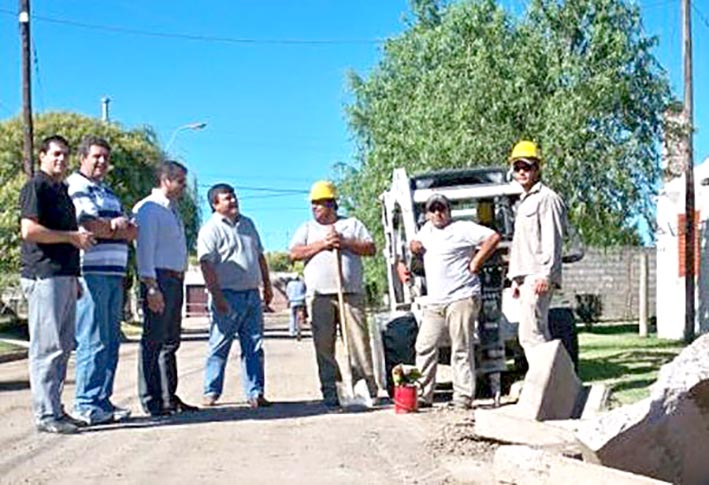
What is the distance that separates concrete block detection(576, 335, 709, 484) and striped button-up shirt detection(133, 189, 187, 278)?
4.42 meters

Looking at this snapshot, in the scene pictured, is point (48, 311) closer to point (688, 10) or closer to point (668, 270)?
point (688, 10)

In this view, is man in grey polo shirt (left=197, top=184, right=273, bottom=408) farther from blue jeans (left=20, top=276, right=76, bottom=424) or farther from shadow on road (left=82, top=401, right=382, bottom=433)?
blue jeans (left=20, top=276, right=76, bottom=424)

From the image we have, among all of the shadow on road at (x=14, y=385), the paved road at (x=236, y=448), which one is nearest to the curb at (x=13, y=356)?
the shadow on road at (x=14, y=385)

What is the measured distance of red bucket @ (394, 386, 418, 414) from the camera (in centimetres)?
941

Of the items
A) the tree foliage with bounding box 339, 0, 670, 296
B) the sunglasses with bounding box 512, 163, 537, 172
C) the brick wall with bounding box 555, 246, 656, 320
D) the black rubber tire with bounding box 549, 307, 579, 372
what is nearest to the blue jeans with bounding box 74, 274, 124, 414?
the sunglasses with bounding box 512, 163, 537, 172

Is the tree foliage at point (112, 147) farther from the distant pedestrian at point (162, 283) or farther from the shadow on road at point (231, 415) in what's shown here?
the distant pedestrian at point (162, 283)

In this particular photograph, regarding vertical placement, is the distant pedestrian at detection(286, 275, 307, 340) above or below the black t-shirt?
below

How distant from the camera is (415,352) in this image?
1040 cm

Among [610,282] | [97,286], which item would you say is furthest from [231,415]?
[610,282]

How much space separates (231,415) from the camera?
9406 mm

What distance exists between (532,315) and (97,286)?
10.8 ft

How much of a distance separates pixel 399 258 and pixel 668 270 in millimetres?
15116

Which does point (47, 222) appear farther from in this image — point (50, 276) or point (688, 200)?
point (688, 200)

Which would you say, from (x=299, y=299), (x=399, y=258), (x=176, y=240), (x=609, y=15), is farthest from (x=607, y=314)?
(x=176, y=240)
